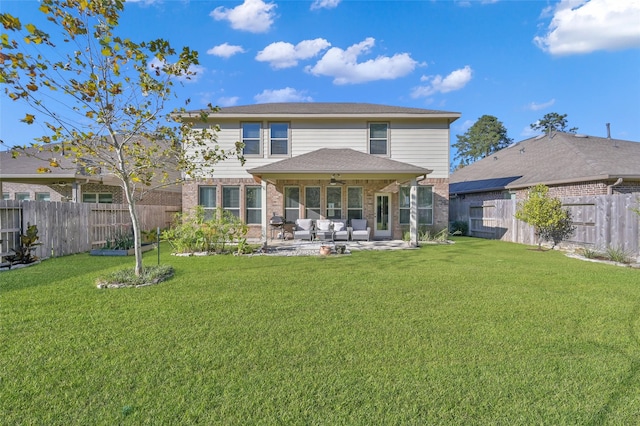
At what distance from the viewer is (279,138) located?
1395 centimetres

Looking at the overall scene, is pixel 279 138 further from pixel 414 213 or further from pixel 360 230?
pixel 414 213

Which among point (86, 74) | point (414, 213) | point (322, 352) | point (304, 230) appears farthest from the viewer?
point (304, 230)

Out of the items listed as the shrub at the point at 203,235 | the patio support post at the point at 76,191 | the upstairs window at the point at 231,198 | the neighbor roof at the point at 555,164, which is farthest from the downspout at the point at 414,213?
the patio support post at the point at 76,191

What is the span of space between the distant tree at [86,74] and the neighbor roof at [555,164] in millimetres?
13097

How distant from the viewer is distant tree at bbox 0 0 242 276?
480 centimetres

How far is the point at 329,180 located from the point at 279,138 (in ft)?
9.57

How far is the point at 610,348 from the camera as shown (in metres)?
3.21

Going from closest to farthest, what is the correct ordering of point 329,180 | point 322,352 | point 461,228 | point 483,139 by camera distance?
1. point 322,352
2. point 329,180
3. point 461,228
4. point 483,139

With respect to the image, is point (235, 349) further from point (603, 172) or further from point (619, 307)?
point (603, 172)

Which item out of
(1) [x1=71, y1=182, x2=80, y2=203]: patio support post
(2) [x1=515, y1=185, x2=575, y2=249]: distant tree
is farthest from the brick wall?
(1) [x1=71, y1=182, x2=80, y2=203]: patio support post

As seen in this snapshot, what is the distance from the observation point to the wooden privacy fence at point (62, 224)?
7938 mm

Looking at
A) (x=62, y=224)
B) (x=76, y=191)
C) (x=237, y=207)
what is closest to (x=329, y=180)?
(x=237, y=207)

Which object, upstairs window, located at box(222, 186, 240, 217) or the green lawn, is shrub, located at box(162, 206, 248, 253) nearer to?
the green lawn

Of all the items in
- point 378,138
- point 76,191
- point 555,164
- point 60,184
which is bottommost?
point 76,191
